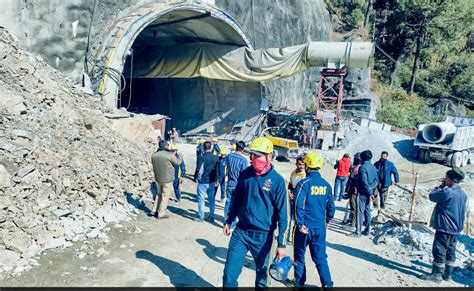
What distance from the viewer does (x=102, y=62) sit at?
1498 cm

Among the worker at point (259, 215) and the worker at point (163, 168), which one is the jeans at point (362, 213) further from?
the worker at point (259, 215)

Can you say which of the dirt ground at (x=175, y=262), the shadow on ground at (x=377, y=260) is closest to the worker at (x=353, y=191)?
the dirt ground at (x=175, y=262)

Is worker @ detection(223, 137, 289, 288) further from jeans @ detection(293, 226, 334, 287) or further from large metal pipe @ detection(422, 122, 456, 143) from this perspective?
large metal pipe @ detection(422, 122, 456, 143)

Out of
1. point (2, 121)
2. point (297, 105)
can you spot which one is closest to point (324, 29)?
point (297, 105)

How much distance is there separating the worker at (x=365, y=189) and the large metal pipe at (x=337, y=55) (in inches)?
488

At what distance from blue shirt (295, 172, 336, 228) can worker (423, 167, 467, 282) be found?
196cm

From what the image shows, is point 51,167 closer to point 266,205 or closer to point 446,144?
point 266,205

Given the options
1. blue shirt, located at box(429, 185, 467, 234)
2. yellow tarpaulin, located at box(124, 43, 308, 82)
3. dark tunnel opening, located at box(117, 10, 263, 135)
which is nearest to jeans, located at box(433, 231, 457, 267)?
blue shirt, located at box(429, 185, 467, 234)

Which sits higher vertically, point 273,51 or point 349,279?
point 273,51

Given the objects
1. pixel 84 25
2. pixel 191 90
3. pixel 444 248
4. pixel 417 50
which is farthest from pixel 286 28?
pixel 444 248

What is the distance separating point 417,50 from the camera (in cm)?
3378

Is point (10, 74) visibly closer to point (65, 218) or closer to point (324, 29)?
point (65, 218)

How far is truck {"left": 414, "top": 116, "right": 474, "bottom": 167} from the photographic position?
64.7 feet

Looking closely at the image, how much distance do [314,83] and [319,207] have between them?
27151mm
